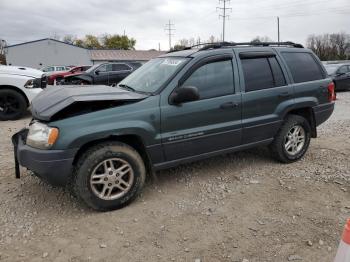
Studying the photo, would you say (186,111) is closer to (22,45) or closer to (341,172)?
(341,172)

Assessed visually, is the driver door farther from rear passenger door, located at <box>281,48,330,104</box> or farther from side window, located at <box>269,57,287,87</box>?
rear passenger door, located at <box>281,48,330,104</box>

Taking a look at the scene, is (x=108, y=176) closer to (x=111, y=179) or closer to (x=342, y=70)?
(x=111, y=179)

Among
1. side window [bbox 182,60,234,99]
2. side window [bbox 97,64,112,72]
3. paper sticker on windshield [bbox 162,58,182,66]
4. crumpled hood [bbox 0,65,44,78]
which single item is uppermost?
side window [bbox 97,64,112,72]

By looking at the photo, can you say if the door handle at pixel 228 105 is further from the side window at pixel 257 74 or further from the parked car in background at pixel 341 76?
the parked car in background at pixel 341 76

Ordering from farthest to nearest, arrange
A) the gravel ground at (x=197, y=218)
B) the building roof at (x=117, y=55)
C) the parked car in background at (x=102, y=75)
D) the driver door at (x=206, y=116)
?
1. the building roof at (x=117, y=55)
2. the parked car in background at (x=102, y=75)
3. the driver door at (x=206, y=116)
4. the gravel ground at (x=197, y=218)

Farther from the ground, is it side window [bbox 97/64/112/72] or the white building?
the white building

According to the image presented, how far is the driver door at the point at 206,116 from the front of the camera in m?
3.89

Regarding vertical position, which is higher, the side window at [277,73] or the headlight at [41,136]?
the side window at [277,73]

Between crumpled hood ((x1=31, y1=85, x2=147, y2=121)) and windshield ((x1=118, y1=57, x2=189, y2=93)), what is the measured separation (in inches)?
9.7

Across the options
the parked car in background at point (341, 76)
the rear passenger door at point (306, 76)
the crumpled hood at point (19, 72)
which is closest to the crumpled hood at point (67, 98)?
the rear passenger door at point (306, 76)

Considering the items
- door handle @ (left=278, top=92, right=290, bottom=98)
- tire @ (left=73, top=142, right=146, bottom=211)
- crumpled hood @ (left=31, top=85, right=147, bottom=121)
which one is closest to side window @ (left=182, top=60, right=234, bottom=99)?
crumpled hood @ (left=31, top=85, right=147, bottom=121)

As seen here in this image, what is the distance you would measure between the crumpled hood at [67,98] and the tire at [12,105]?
4.69 m

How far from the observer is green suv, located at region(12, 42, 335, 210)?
3445 mm

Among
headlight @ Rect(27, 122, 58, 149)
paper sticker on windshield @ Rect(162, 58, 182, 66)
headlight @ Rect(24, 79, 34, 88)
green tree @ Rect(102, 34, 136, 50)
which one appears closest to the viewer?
headlight @ Rect(27, 122, 58, 149)
